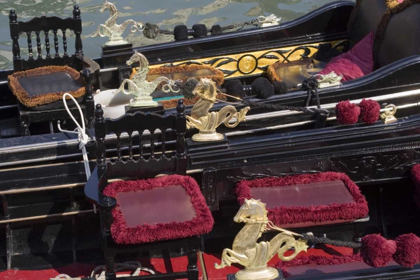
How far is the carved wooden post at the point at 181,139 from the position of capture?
2582 mm

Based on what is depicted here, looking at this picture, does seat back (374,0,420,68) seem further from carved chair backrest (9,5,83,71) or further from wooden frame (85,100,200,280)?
carved chair backrest (9,5,83,71)

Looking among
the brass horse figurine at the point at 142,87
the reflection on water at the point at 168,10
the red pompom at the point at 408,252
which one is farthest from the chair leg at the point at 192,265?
the reflection on water at the point at 168,10

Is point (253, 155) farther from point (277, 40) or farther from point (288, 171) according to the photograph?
point (277, 40)

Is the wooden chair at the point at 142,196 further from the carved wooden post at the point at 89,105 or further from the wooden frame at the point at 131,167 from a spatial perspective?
the carved wooden post at the point at 89,105

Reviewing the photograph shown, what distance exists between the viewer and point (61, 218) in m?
2.89

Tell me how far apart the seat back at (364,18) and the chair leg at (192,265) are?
1.90 metres

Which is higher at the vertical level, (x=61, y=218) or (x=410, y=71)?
(x=410, y=71)

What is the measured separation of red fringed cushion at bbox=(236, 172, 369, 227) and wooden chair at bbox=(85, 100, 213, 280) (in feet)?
0.77

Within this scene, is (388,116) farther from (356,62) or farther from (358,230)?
(356,62)

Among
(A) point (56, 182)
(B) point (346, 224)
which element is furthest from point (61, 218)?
(B) point (346, 224)

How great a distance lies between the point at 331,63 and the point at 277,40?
404 mm

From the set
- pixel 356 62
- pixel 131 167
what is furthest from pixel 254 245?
pixel 356 62

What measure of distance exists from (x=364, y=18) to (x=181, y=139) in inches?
70.0

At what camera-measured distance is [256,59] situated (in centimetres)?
417
